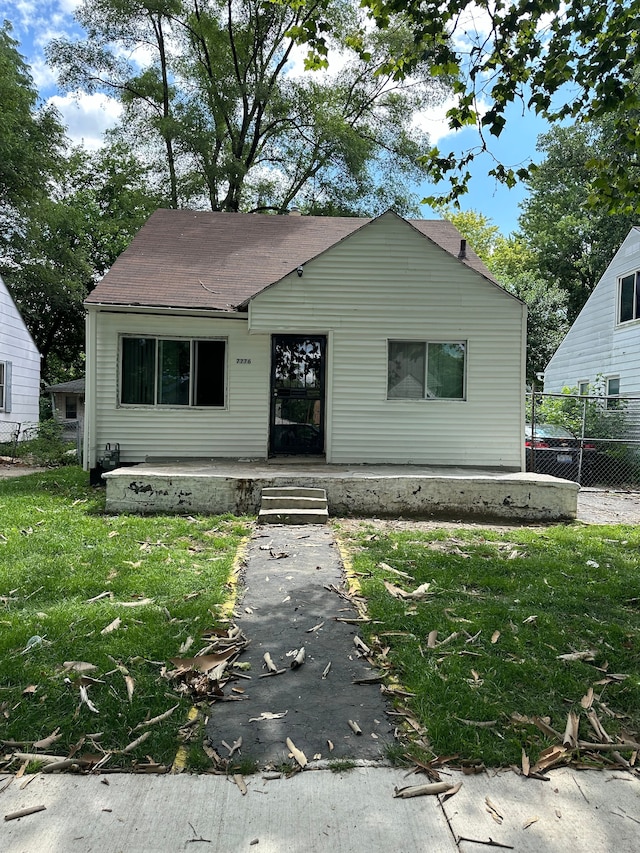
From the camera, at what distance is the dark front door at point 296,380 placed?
10391 millimetres

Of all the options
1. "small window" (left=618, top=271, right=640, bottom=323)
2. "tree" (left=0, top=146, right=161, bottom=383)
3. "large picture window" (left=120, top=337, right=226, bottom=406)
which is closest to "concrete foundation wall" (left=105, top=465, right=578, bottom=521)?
"large picture window" (left=120, top=337, right=226, bottom=406)

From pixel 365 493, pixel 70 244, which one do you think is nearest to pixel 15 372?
pixel 70 244

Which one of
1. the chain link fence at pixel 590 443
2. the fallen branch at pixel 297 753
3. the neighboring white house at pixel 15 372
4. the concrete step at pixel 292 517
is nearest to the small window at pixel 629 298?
the chain link fence at pixel 590 443

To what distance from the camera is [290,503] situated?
765 cm

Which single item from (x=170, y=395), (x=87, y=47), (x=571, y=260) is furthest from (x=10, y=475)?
(x=571, y=260)

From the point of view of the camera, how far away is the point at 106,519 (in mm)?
7250

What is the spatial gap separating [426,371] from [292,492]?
381 centimetres

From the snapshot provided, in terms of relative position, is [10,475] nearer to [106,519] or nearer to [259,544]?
[106,519]

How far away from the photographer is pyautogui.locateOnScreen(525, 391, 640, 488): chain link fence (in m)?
12.7

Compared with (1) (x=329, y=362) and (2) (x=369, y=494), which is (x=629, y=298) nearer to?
(1) (x=329, y=362)

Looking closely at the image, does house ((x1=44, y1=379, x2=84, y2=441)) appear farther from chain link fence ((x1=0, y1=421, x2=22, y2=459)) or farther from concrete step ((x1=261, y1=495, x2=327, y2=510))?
concrete step ((x1=261, y1=495, x2=327, y2=510))

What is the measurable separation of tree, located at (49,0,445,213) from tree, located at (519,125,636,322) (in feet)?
28.2

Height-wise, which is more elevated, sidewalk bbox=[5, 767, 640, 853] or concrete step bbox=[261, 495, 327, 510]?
concrete step bbox=[261, 495, 327, 510]

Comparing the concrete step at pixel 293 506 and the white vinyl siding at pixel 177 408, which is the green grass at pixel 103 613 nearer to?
the concrete step at pixel 293 506
